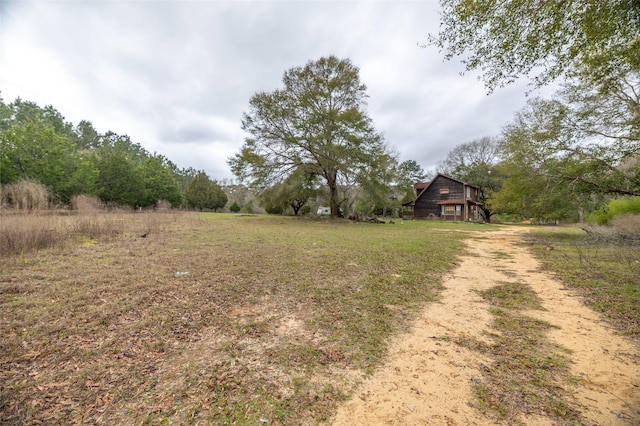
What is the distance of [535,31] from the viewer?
159 inches

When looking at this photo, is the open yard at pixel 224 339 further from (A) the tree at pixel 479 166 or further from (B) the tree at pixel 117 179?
(A) the tree at pixel 479 166

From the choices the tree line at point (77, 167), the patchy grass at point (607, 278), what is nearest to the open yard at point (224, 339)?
the patchy grass at point (607, 278)

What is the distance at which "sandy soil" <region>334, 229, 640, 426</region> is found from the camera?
1.96m

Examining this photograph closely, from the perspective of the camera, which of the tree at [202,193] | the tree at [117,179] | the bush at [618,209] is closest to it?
the bush at [618,209]

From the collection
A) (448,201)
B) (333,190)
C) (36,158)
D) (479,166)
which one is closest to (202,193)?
(36,158)

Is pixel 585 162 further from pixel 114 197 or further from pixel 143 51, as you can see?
pixel 114 197

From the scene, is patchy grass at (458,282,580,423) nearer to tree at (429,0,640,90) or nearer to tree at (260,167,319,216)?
tree at (429,0,640,90)

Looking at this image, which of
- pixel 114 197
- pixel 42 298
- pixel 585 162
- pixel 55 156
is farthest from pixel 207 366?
pixel 114 197

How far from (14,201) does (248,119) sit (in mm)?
15032

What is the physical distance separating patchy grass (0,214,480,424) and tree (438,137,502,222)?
107 feet

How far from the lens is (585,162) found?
977cm

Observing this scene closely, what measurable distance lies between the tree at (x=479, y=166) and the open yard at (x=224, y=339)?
3178cm

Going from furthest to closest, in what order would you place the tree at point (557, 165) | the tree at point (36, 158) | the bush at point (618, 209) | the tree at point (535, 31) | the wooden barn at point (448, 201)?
the wooden barn at point (448, 201) → the tree at point (36, 158) → the bush at point (618, 209) → the tree at point (557, 165) → the tree at point (535, 31)

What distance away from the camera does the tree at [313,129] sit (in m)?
20.0
